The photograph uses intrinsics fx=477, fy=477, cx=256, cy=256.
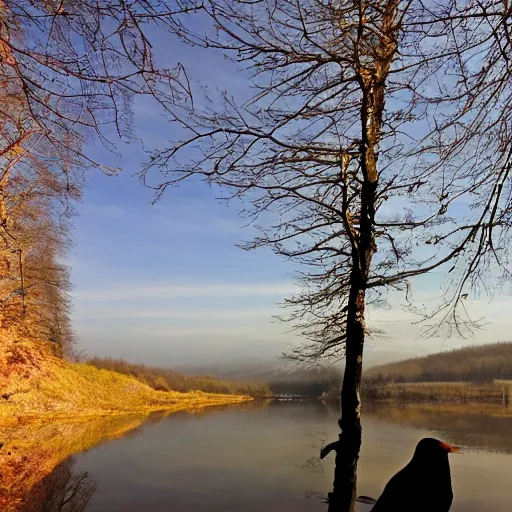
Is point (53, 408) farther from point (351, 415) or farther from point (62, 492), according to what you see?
point (351, 415)

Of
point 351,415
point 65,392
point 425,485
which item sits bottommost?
point 65,392

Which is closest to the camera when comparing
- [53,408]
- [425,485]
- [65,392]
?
[425,485]

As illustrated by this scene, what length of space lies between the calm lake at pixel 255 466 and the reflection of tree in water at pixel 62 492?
6 centimetres

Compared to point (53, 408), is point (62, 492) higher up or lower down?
lower down

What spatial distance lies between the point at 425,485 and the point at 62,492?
7.42 metres

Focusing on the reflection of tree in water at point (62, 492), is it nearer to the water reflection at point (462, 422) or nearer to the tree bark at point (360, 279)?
the tree bark at point (360, 279)

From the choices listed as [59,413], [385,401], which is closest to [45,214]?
[59,413]

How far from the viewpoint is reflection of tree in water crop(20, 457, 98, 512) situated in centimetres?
714

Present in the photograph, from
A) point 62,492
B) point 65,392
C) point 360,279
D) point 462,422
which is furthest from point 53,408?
point 360,279

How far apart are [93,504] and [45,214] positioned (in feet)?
29.5

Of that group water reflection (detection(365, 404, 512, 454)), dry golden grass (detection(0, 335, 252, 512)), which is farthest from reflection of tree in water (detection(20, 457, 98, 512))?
water reflection (detection(365, 404, 512, 454))

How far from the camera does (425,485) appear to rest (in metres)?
2.74

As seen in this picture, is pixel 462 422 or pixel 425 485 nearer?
pixel 425 485

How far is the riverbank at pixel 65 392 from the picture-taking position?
1469 cm
